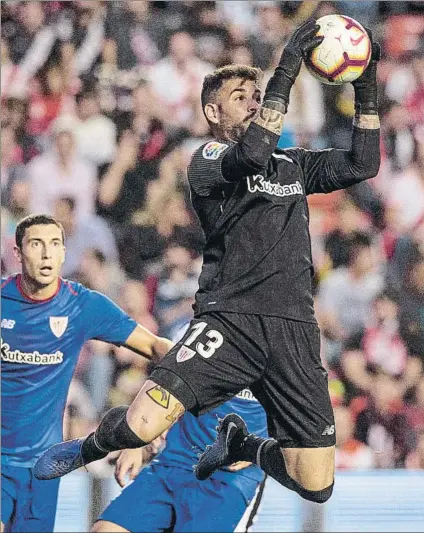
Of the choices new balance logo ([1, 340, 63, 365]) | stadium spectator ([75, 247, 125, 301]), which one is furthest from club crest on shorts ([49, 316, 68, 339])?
stadium spectator ([75, 247, 125, 301])

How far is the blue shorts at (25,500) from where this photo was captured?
5527mm

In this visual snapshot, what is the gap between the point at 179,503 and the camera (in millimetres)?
5461

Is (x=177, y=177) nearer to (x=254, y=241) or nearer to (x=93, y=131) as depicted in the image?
(x=93, y=131)

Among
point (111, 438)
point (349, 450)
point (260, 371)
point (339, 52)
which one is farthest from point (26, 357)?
point (349, 450)

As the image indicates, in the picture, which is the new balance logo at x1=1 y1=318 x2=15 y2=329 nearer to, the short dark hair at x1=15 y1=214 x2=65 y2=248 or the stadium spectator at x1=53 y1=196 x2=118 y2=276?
the short dark hair at x1=15 y1=214 x2=65 y2=248

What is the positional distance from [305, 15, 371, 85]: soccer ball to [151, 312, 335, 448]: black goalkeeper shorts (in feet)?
3.45

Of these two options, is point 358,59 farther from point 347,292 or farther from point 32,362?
point 347,292

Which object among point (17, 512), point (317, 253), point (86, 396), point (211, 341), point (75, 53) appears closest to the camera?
point (211, 341)

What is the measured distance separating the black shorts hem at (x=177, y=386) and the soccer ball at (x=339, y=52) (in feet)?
4.58

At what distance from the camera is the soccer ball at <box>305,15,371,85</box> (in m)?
4.34

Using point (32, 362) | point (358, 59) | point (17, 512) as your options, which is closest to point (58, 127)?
point (32, 362)

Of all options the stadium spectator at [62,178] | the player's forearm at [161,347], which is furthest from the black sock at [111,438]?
the stadium spectator at [62,178]

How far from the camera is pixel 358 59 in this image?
14.5ft

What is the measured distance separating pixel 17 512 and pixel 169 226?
3.42 meters
